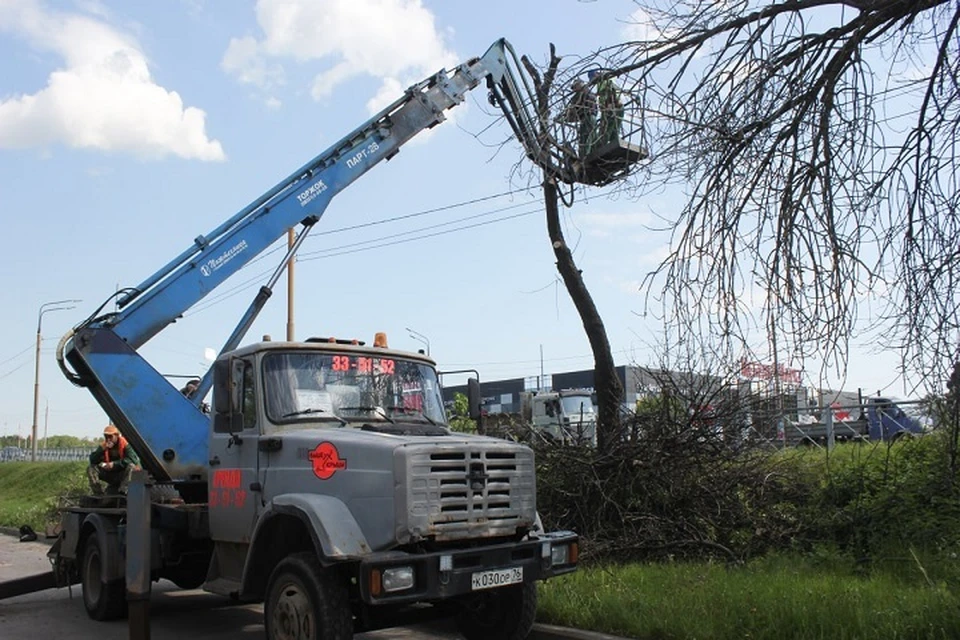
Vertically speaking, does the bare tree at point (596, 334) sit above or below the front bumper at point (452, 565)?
above

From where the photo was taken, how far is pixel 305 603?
18.9 ft

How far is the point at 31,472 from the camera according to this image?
34.4 metres

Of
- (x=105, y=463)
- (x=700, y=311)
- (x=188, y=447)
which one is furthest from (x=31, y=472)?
(x=700, y=311)

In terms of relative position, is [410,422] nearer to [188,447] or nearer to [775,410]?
[188,447]

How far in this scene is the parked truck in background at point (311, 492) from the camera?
5707mm

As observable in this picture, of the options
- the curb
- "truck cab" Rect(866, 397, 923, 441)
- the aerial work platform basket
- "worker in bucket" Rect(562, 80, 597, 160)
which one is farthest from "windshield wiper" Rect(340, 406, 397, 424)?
"truck cab" Rect(866, 397, 923, 441)

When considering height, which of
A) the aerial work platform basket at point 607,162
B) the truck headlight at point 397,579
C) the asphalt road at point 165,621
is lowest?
the asphalt road at point 165,621

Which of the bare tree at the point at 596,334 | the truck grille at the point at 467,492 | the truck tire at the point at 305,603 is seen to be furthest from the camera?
the bare tree at the point at 596,334

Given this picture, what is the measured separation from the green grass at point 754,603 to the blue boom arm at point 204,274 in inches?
143

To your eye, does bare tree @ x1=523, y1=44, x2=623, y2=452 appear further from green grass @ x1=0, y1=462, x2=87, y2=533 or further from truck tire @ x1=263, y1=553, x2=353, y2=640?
green grass @ x1=0, y1=462, x2=87, y2=533

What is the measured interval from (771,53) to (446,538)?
13.3 feet

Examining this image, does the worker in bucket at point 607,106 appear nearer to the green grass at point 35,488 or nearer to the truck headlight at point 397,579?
the truck headlight at point 397,579

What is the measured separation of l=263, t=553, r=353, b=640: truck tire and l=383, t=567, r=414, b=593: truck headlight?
490 mm

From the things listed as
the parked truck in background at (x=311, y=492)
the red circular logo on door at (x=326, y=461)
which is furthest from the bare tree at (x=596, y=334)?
the red circular logo on door at (x=326, y=461)
